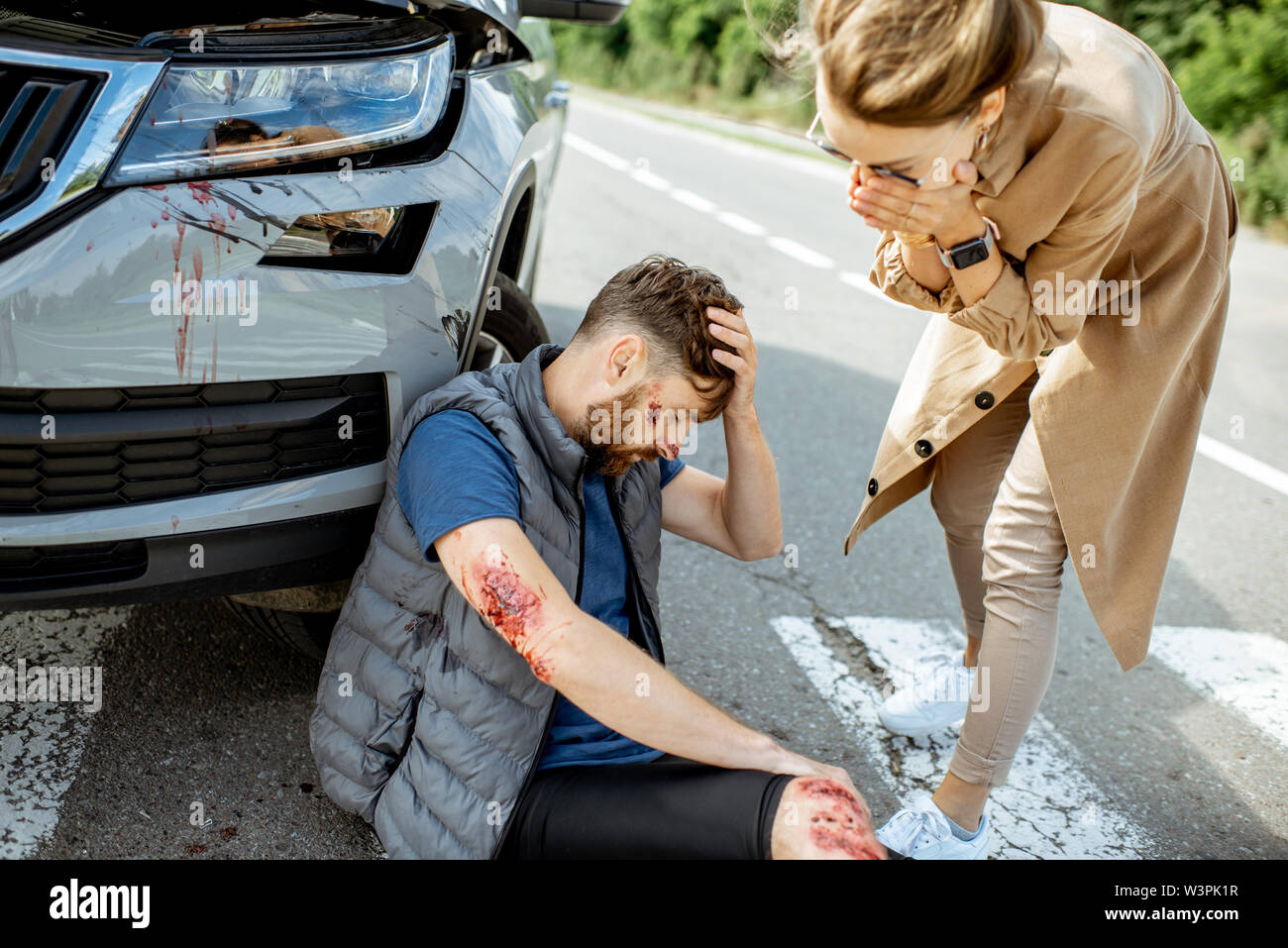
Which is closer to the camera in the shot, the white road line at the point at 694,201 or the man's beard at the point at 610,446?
the man's beard at the point at 610,446

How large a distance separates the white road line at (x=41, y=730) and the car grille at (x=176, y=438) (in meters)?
0.60

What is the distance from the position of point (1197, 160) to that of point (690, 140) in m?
15.2

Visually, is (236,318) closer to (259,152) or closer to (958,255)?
(259,152)

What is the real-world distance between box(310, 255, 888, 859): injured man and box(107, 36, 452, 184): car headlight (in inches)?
18.5

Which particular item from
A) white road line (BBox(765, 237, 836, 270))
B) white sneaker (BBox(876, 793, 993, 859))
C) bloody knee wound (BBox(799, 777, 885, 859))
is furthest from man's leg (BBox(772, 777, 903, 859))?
white road line (BBox(765, 237, 836, 270))

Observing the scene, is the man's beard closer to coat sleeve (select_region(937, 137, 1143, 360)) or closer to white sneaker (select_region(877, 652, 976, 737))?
coat sleeve (select_region(937, 137, 1143, 360))

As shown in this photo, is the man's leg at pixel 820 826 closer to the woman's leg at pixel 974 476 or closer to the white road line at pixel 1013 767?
the white road line at pixel 1013 767

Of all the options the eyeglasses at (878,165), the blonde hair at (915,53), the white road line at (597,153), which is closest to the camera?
the blonde hair at (915,53)

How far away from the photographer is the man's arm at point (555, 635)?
179cm

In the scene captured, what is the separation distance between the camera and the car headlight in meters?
1.86

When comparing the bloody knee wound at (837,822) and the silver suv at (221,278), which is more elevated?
the silver suv at (221,278)

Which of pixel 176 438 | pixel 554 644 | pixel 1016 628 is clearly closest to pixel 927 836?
pixel 1016 628
